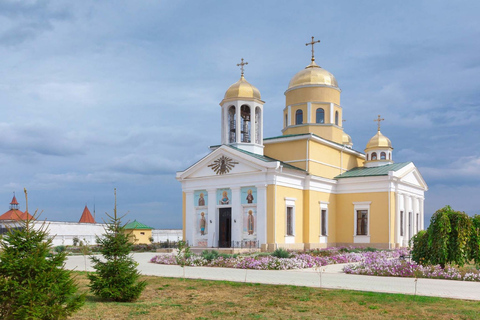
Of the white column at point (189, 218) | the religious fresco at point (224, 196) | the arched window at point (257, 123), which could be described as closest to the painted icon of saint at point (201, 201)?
the white column at point (189, 218)

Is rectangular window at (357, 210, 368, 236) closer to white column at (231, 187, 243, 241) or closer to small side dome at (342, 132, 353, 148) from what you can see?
white column at (231, 187, 243, 241)

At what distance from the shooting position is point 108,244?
10.6 meters

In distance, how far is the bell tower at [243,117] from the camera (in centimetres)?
3056

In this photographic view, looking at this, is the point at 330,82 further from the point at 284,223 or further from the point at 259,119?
the point at 284,223

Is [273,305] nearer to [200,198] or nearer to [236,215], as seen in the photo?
[236,215]

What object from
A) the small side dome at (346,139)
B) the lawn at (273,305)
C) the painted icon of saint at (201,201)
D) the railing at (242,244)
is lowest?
the railing at (242,244)

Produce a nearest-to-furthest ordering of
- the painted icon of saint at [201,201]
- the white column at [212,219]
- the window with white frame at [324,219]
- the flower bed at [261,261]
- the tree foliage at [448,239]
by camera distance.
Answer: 1. the tree foliage at [448,239]
2. the flower bed at [261,261]
3. the white column at [212,219]
4. the painted icon of saint at [201,201]
5. the window with white frame at [324,219]

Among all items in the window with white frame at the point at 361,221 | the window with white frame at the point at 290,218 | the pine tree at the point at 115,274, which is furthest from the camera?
the window with white frame at the point at 361,221

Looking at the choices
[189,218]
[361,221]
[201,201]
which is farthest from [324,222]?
[189,218]

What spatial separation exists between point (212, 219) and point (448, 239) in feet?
51.8

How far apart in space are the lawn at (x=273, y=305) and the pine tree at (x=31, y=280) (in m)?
1.24

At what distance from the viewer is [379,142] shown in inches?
1516

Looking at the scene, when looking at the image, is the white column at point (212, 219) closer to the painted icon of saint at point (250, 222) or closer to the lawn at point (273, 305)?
the painted icon of saint at point (250, 222)

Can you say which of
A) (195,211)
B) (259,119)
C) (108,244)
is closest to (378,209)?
(259,119)
